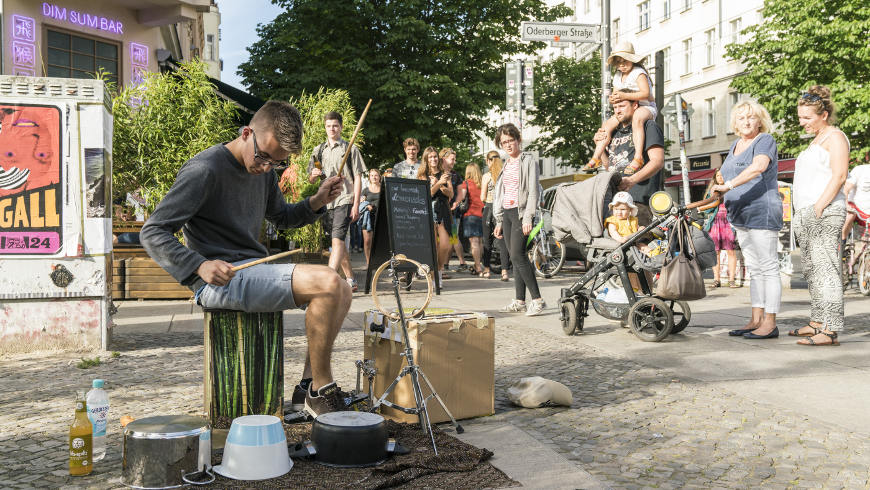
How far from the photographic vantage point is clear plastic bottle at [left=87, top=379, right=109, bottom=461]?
3.48 metres

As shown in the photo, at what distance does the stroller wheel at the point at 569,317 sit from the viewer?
6863 millimetres

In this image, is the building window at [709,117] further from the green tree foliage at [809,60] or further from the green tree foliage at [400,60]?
the green tree foliage at [400,60]

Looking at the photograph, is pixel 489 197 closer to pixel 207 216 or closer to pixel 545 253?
pixel 545 253

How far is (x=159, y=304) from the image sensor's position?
30.1 ft

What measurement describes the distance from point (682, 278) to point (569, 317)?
1.21 m

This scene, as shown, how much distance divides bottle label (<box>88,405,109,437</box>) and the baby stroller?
13.9ft

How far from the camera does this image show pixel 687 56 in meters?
43.8

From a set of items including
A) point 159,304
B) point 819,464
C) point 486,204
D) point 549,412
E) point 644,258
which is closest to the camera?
point 819,464

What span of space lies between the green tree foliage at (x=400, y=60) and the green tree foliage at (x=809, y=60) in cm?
1086

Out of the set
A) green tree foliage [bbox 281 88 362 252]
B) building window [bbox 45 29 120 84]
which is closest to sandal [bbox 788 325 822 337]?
green tree foliage [bbox 281 88 362 252]

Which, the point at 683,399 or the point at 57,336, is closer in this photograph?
the point at 683,399

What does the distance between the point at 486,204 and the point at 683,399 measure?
28.4ft

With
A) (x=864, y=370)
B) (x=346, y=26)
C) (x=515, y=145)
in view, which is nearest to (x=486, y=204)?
(x=515, y=145)

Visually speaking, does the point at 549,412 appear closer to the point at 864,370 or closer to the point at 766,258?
the point at 864,370
